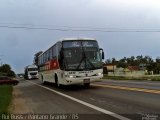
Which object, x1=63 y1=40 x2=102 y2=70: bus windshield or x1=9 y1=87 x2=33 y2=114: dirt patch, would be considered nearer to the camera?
x1=9 y1=87 x2=33 y2=114: dirt patch

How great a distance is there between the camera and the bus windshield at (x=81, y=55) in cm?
2291

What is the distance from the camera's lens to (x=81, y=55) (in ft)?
75.8

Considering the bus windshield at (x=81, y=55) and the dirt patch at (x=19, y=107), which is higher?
the bus windshield at (x=81, y=55)

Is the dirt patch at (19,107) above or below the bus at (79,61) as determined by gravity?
below

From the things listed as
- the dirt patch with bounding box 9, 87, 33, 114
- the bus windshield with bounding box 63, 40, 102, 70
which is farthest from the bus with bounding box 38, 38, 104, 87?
the dirt patch with bounding box 9, 87, 33, 114

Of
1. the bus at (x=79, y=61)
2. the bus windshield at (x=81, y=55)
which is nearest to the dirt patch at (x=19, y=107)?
the bus at (x=79, y=61)

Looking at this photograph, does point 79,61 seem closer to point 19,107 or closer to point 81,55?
point 81,55

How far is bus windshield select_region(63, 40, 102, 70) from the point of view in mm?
22906

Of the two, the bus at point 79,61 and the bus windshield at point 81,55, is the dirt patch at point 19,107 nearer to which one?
the bus at point 79,61

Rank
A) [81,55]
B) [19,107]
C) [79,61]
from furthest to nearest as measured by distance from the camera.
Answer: [81,55] → [79,61] → [19,107]

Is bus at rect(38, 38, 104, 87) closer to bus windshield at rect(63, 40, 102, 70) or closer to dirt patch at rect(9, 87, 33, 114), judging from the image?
bus windshield at rect(63, 40, 102, 70)

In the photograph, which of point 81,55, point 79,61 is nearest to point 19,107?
point 79,61

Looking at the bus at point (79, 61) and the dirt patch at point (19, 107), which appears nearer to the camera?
the dirt patch at point (19, 107)

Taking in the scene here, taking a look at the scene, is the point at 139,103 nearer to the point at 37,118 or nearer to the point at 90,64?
the point at 37,118
